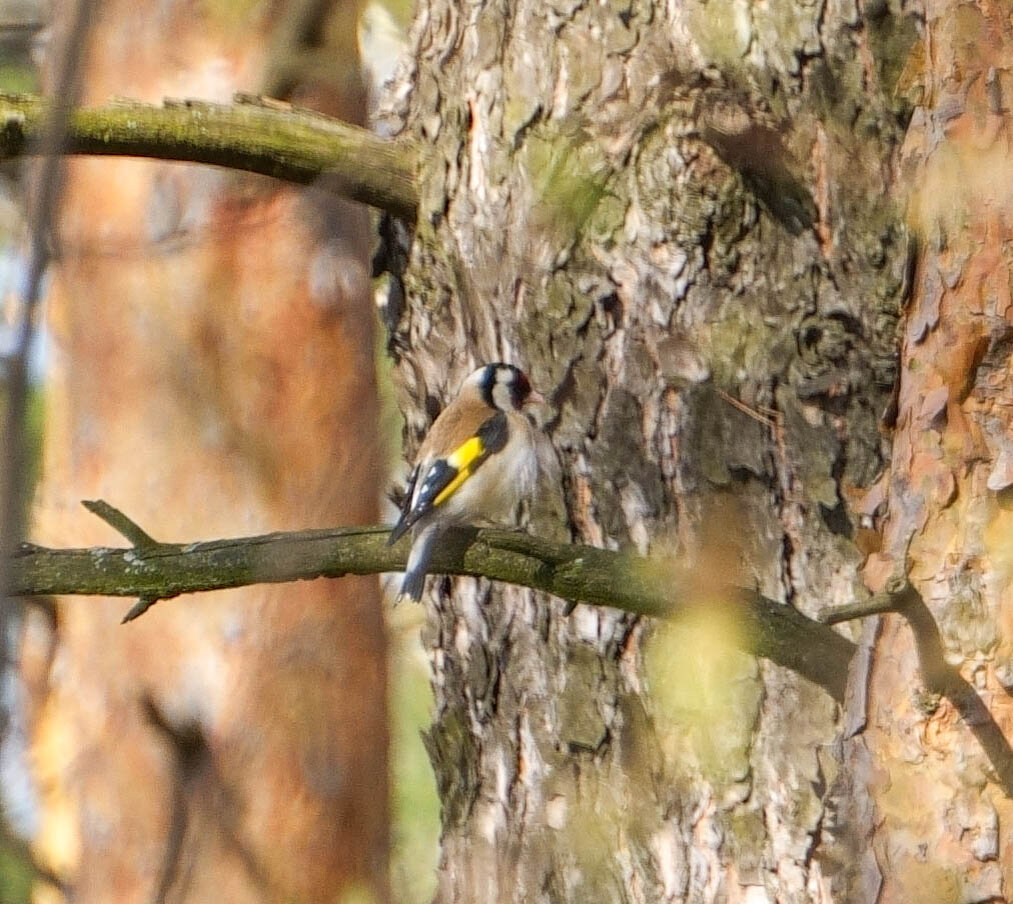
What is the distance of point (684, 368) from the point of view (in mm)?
3080

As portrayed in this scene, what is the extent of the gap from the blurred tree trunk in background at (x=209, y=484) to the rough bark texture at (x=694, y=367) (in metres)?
1.64

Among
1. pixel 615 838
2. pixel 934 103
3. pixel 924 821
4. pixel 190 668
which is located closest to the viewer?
pixel 924 821

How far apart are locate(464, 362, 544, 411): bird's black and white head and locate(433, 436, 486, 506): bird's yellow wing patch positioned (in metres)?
0.37

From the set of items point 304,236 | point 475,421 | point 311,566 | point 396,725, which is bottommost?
point 311,566

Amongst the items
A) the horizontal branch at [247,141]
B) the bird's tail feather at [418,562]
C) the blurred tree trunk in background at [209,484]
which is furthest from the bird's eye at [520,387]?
the blurred tree trunk in background at [209,484]

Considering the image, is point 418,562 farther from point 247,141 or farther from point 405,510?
point 247,141

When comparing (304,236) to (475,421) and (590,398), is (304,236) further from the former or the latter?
(590,398)

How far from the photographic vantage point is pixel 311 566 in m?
2.66

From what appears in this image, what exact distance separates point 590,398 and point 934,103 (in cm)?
105

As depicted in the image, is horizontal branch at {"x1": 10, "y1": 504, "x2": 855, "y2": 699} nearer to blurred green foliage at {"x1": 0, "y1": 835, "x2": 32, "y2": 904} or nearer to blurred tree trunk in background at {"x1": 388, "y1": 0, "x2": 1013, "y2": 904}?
blurred tree trunk in background at {"x1": 388, "y1": 0, "x2": 1013, "y2": 904}

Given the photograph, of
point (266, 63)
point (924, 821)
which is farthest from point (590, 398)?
point (266, 63)

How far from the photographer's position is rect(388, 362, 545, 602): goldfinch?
3.49m

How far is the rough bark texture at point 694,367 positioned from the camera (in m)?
2.99

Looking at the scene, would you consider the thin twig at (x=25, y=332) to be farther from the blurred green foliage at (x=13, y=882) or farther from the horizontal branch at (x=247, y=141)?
the blurred green foliage at (x=13, y=882)
